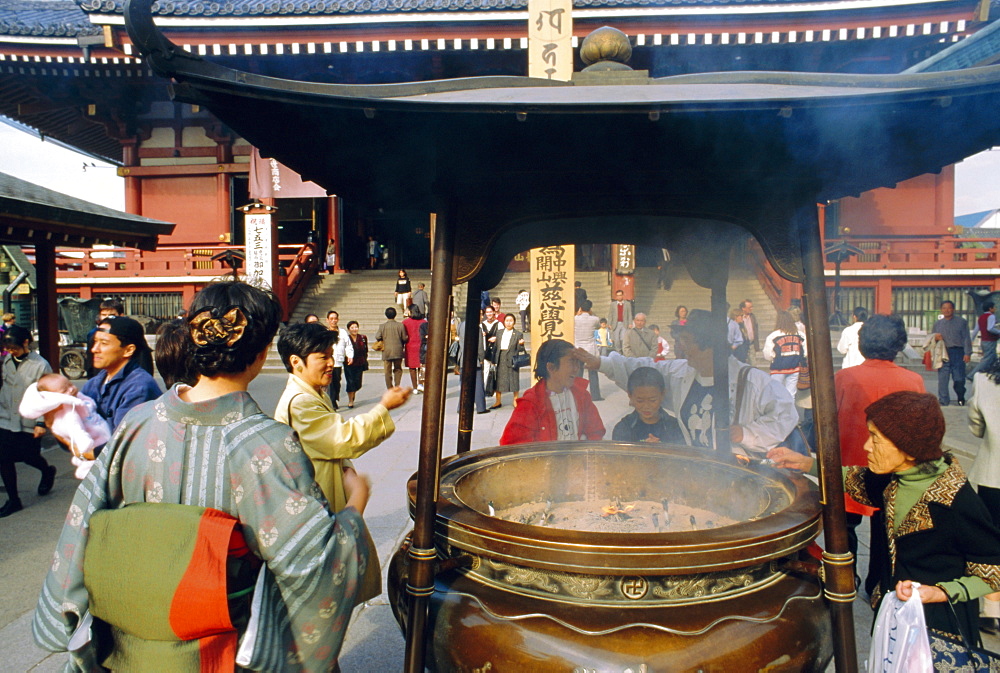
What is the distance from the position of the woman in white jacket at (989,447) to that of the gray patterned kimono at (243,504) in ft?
9.54

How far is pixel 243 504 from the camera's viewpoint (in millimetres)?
1453

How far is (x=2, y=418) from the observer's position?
4.67m

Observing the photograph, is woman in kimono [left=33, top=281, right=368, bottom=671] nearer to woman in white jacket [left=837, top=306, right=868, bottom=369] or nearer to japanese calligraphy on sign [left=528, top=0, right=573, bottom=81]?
japanese calligraphy on sign [left=528, top=0, right=573, bottom=81]

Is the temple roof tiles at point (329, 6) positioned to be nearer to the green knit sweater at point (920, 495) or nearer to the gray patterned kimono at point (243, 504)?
the green knit sweater at point (920, 495)

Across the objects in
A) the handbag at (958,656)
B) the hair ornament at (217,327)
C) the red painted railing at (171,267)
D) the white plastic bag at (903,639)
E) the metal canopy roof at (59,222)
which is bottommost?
the handbag at (958,656)

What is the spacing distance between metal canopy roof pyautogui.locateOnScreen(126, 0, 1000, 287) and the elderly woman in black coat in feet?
2.00

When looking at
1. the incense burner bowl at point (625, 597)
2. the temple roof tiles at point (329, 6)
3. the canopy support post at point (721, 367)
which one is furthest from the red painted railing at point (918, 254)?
the incense burner bowl at point (625, 597)

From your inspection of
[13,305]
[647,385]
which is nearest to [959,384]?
[647,385]

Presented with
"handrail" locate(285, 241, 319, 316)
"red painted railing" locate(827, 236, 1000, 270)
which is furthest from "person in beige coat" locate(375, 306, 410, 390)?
"red painted railing" locate(827, 236, 1000, 270)

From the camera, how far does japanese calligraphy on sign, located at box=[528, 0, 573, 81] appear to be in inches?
263

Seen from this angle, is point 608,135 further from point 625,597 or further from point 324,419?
point 324,419

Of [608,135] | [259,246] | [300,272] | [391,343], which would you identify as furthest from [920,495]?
[300,272]

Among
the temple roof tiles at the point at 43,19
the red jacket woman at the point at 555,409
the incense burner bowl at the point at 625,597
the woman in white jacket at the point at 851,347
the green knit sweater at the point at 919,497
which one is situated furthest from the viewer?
the temple roof tiles at the point at 43,19

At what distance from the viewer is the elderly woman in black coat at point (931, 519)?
6.05 feet
